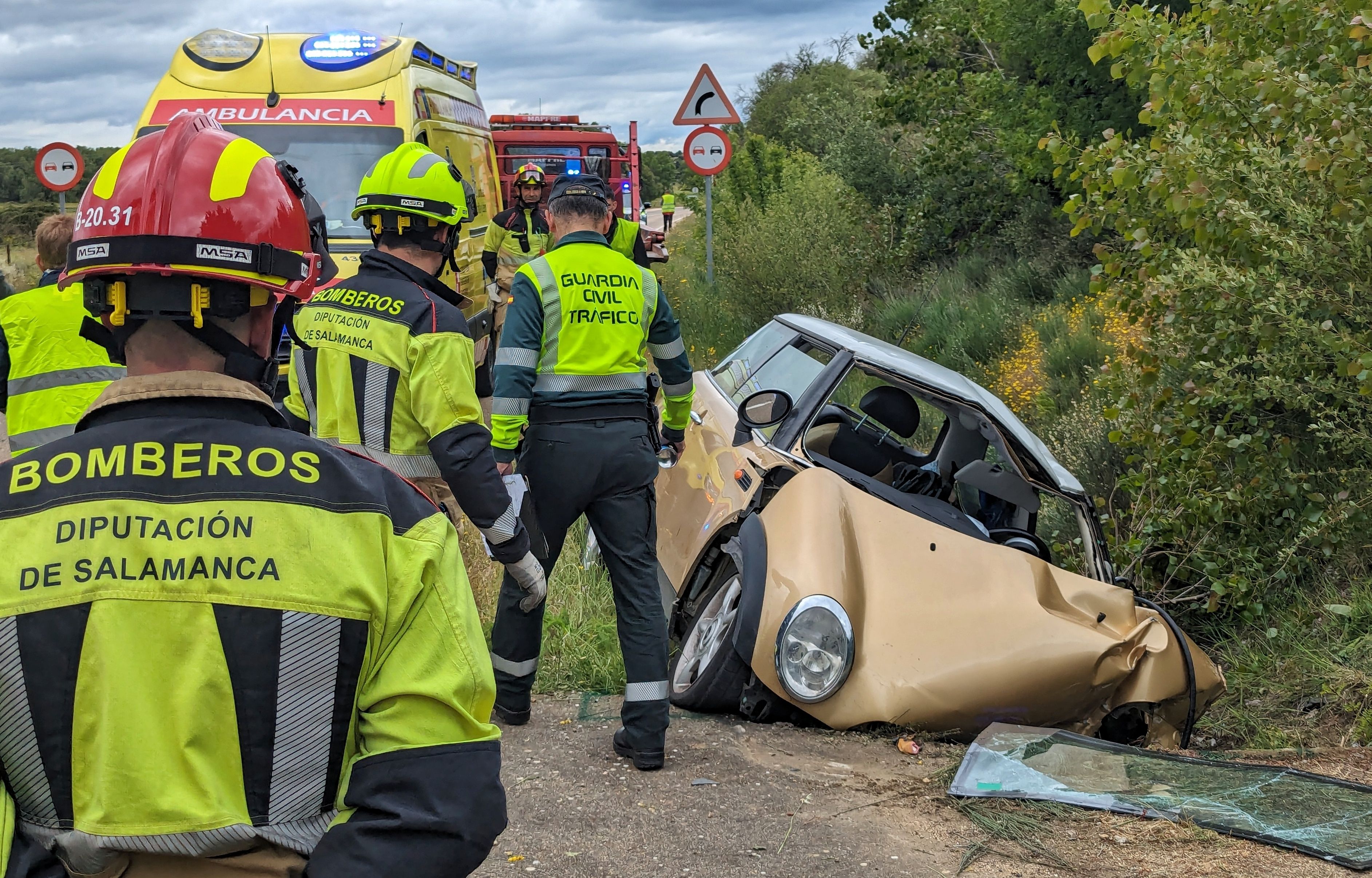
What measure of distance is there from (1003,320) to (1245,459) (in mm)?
5371

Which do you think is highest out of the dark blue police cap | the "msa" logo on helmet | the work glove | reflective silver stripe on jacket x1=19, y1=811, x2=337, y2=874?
the dark blue police cap

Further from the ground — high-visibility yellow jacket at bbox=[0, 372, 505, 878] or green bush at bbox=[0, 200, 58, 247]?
green bush at bbox=[0, 200, 58, 247]

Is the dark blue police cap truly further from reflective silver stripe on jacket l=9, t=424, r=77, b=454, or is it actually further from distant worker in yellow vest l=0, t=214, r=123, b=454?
reflective silver stripe on jacket l=9, t=424, r=77, b=454

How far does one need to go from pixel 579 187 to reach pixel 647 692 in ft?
6.15

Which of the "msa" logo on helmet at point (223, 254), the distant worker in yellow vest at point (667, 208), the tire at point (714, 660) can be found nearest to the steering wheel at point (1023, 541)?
the tire at point (714, 660)

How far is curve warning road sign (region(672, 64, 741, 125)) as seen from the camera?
12516 mm

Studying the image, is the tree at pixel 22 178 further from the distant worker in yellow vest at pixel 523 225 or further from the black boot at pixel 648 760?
the black boot at pixel 648 760

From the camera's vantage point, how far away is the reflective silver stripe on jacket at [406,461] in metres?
3.75

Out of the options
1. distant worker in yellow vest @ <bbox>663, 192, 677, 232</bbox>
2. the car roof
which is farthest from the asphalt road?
distant worker in yellow vest @ <bbox>663, 192, 677, 232</bbox>

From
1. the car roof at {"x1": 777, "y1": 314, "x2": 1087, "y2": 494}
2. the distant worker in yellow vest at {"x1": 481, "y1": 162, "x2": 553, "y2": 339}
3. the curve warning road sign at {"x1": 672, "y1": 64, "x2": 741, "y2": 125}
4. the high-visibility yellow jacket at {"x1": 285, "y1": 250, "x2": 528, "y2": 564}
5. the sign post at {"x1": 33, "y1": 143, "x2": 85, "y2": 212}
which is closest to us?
the high-visibility yellow jacket at {"x1": 285, "y1": 250, "x2": 528, "y2": 564}

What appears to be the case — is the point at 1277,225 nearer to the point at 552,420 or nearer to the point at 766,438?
the point at 766,438

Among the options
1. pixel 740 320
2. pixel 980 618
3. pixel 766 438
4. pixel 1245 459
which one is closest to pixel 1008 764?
pixel 980 618

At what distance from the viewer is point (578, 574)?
249 inches

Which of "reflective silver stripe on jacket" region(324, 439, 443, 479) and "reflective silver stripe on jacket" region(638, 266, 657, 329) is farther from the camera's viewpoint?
"reflective silver stripe on jacket" region(638, 266, 657, 329)
